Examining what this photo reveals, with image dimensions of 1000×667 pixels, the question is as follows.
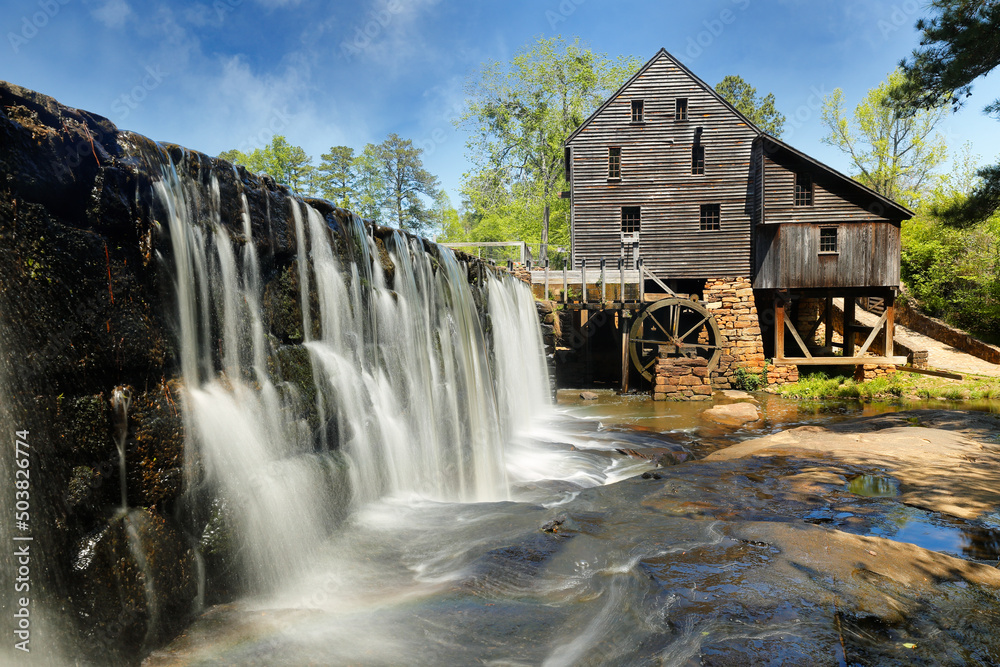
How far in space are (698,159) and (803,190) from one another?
3.95m

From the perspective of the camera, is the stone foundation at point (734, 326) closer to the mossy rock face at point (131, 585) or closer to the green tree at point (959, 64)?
the green tree at point (959, 64)

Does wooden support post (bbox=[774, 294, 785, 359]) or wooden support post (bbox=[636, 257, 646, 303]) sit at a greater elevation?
wooden support post (bbox=[636, 257, 646, 303])

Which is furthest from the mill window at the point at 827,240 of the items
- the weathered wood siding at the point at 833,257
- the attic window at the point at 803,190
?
the attic window at the point at 803,190

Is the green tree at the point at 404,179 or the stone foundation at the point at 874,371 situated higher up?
the green tree at the point at 404,179

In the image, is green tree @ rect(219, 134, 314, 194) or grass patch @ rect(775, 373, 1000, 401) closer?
grass patch @ rect(775, 373, 1000, 401)

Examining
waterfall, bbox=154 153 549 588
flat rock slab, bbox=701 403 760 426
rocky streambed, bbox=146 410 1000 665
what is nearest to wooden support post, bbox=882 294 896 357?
flat rock slab, bbox=701 403 760 426

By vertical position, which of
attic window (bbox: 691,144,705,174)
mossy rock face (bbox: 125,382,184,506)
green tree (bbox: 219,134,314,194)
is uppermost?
green tree (bbox: 219,134,314,194)

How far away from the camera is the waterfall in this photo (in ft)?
12.4

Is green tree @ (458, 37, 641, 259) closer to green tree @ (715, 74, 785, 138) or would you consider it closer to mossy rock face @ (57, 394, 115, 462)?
green tree @ (715, 74, 785, 138)

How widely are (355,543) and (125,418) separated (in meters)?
2.32

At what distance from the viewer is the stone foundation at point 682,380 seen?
56.5 feet

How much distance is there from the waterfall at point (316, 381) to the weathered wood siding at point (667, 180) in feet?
43.5

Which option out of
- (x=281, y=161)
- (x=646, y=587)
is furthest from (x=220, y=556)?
(x=281, y=161)

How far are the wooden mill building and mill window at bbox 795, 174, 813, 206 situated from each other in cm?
4
